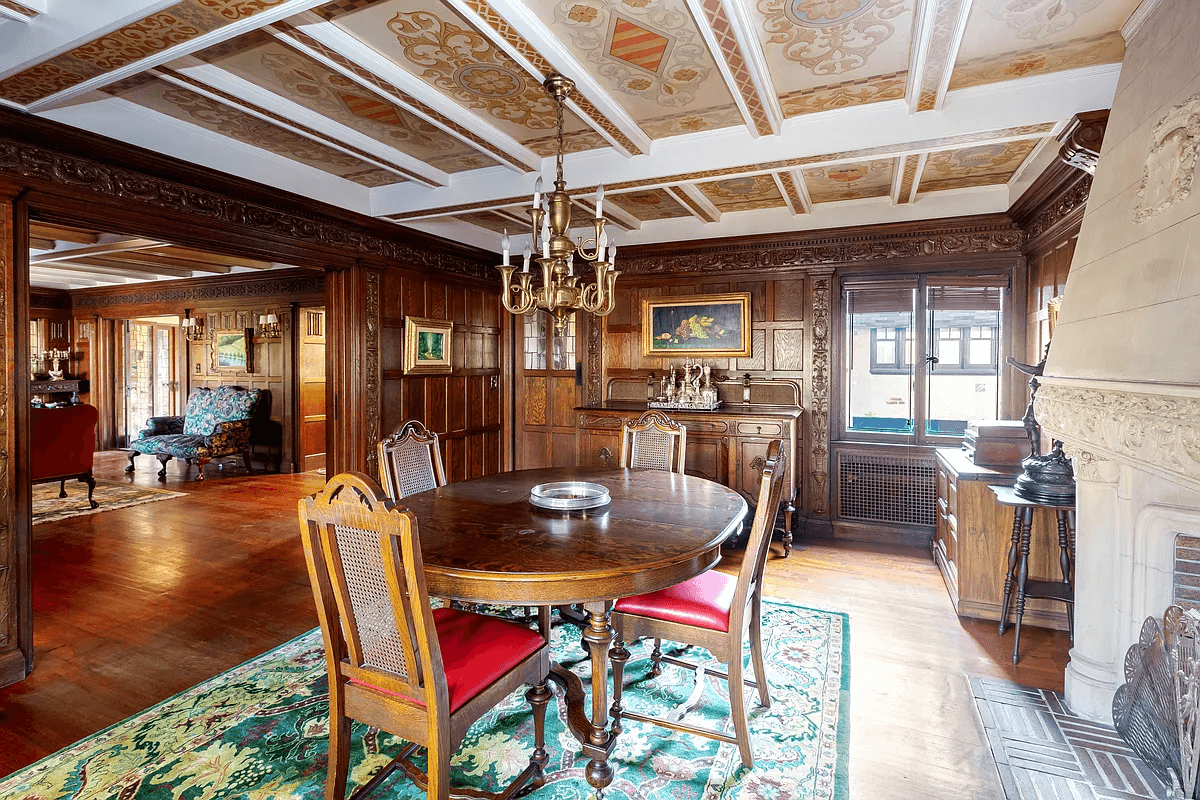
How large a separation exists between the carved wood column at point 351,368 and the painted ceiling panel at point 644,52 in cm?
268

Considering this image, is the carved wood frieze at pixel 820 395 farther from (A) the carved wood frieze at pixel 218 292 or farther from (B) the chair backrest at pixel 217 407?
(B) the chair backrest at pixel 217 407

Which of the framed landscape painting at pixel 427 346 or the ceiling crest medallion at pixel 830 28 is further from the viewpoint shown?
the framed landscape painting at pixel 427 346

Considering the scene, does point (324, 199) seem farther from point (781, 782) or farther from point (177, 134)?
point (781, 782)

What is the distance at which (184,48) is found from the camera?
2.16 metres

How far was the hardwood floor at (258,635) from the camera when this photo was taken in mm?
2189

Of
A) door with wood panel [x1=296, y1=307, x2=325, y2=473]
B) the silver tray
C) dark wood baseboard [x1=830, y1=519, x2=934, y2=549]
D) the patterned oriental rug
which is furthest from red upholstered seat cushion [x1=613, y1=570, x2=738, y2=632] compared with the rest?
door with wood panel [x1=296, y1=307, x2=325, y2=473]

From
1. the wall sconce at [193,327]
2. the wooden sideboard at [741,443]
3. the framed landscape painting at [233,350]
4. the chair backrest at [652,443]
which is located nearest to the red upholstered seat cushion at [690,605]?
the chair backrest at [652,443]

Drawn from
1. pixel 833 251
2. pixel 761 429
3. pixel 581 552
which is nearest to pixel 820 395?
pixel 761 429

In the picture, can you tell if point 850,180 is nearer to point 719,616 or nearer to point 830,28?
point 830,28

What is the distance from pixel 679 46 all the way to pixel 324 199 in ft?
9.50

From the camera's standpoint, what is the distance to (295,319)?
7770 millimetres

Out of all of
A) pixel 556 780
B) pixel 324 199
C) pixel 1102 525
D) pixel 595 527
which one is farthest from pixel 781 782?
pixel 324 199

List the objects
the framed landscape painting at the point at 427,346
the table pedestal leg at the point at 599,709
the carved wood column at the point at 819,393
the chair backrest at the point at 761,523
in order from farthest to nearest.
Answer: the framed landscape painting at the point at 427,346
the carved wood column at the point at 819,393
the chair backrest at the point at 761,523
the table pedestal leg at the point at 599,709

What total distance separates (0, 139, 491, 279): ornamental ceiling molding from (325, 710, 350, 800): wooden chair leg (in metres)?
2.87
